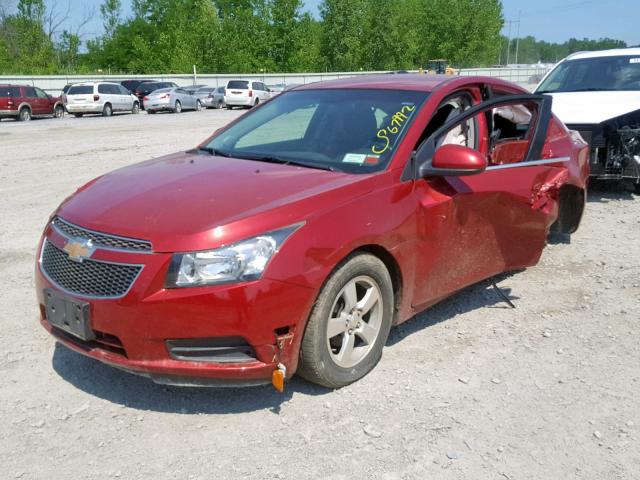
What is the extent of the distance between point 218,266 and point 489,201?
212 centimetres

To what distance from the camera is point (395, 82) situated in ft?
14.8

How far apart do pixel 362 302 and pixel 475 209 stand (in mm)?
1149

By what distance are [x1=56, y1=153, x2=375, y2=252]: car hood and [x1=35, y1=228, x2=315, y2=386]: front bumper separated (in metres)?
0.18

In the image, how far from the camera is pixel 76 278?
3.21 meters

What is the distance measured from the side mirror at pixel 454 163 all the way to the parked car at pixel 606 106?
15.9 ft

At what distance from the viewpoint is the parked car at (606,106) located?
25.9ft

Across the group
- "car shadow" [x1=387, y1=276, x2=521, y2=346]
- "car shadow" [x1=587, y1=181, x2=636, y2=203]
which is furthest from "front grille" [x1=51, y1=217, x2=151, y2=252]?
"car shadow" [x1=587, y1=181, x2=636, y2=203]

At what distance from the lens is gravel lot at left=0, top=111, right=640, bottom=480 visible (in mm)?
2939

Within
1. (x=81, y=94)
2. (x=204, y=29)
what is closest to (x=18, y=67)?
(x=204, y=29)

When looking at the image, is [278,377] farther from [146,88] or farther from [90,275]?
[146,88]

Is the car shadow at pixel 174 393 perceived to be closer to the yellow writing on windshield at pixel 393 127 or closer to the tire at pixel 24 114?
the yellow writing on windshield at pixel 393 127

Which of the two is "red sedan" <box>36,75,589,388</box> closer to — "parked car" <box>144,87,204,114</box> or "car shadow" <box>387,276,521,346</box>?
"car shadow" <box>387,276,521,346</box>

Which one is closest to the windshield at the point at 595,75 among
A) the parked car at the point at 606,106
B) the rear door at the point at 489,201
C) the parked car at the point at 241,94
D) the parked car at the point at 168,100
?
the parked car at the point at 606,106

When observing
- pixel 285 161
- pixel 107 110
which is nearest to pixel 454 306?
pixel 285 161
